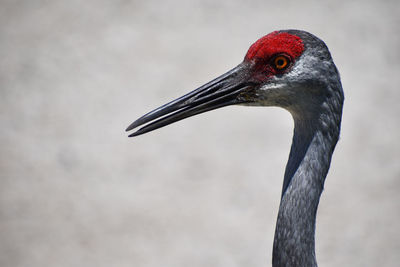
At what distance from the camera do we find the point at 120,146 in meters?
6.08

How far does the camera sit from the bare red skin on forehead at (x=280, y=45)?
108 inches

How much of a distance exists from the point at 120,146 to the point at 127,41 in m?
2.21

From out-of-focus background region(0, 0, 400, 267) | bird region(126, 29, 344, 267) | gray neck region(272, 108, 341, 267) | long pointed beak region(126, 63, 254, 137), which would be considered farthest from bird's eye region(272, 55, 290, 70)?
out-of-focus background region(0, 0, 400, 267)

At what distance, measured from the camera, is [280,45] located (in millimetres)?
2773

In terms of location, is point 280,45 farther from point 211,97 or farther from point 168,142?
point 168,142

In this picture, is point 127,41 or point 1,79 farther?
point 127,41

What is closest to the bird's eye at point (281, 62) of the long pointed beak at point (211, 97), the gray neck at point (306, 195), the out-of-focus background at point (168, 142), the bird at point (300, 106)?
the bird at point (300, 106)

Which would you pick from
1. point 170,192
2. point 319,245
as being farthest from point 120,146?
point 319,245

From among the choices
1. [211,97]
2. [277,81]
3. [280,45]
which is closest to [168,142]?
[211,97]

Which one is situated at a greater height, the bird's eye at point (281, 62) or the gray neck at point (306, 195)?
the bird's eye at point (281, 62)

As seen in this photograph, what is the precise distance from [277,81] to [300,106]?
0.68 ft

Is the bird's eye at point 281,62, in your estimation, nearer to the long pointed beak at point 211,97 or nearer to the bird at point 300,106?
the bird at point 300,106

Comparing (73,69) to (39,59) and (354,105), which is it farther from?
(354,105)

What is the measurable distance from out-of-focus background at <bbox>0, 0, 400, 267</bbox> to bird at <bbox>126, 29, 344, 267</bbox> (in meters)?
2.22
